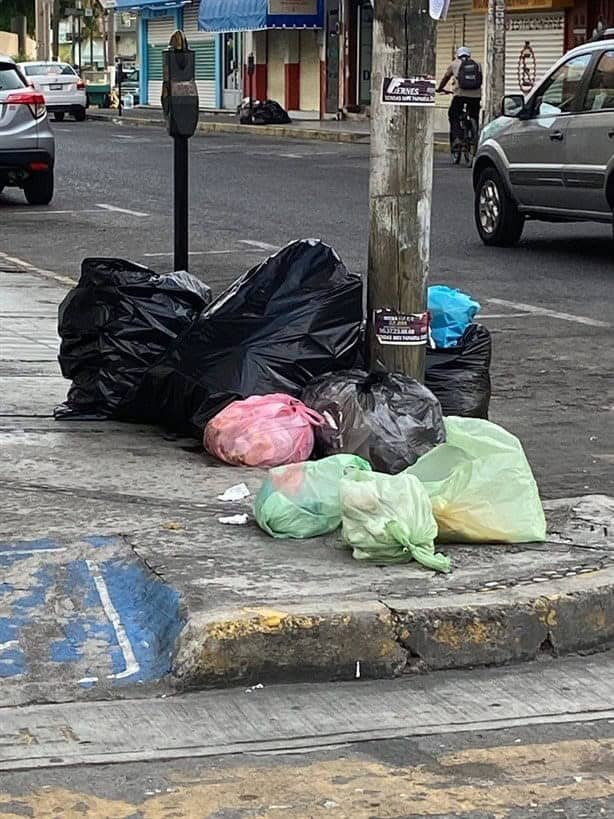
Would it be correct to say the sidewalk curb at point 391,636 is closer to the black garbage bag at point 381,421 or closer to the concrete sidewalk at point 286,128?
Result: the black garbage bag at point 381,421

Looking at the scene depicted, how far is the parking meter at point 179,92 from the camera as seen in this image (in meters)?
8.03

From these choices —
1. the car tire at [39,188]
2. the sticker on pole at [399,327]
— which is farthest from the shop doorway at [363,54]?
the sticker on pole at [399,327]

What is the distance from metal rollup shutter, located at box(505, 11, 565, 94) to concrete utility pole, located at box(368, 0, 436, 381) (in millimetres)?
25879

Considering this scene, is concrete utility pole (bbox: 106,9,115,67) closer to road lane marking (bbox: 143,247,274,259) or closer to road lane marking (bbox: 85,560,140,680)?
road lane marking (bbox: 143,247,274,259)

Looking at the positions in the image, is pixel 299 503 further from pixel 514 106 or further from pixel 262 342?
pixel 514 106

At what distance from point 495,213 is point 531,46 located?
18793 mm

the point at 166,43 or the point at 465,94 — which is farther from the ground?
the point at 166,43

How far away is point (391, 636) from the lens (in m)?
4.42

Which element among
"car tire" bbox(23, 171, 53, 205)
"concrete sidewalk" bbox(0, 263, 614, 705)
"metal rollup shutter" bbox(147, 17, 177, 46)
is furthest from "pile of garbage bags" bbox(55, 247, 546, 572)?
"metal rollup shutter" bbox(147, 17, 177, 46)

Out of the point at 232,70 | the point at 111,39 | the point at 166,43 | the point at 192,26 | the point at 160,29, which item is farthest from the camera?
the point at 111,39

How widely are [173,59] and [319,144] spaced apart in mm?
23559

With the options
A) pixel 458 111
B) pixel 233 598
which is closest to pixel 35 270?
pixel 233 598

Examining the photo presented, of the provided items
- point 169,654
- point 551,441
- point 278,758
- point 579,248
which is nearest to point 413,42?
point 551,441

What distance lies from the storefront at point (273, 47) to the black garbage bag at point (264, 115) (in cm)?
271
